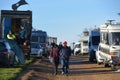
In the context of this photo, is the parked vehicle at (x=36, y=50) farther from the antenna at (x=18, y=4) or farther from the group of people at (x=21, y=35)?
the group of people at (x=21, y=35)

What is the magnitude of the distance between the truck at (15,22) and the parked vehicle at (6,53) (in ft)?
20.8

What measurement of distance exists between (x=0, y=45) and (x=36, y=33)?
25.6 metres

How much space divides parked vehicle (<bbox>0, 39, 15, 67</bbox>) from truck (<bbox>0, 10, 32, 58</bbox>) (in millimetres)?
6331

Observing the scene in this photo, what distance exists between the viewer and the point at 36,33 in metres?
53.6

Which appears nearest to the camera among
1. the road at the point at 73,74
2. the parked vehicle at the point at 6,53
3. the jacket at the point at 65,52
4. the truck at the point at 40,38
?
the road at the point at 73,74

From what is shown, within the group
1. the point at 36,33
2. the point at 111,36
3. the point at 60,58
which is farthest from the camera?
the point at 36,33

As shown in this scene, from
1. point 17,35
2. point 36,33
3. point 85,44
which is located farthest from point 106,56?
point 85,44

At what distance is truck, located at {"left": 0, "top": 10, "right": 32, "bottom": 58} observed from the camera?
115ft

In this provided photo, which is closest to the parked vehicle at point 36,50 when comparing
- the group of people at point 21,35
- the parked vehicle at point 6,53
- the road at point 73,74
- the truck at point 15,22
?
the truck at point 15,22

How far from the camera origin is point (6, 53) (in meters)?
27.4

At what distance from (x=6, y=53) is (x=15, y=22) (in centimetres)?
923

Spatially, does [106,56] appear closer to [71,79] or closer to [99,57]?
[99,57]

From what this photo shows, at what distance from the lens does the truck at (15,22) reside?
35.0 m

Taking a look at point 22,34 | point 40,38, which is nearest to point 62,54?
point 22,34
